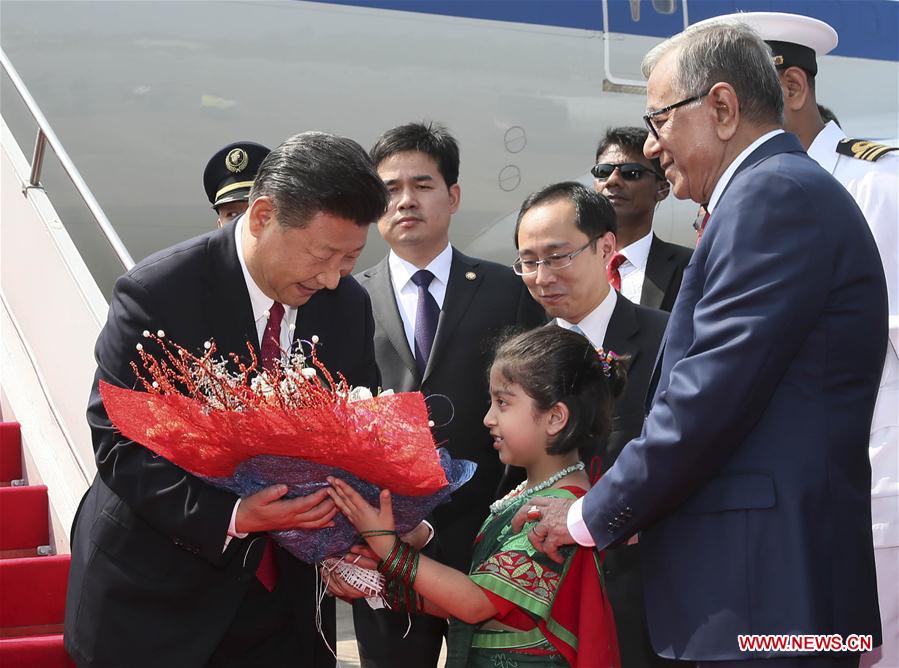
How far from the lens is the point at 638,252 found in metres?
4.03

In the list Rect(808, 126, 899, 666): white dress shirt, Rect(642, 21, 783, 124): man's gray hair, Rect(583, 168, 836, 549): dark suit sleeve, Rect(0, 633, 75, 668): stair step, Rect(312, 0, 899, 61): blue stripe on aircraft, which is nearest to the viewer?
Rect(583, 168, 836, 549): dark suit sleeve

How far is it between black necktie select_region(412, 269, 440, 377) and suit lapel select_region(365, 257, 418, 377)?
0.16 ft

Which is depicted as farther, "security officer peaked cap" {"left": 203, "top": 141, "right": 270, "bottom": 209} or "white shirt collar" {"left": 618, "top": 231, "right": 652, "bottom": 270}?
"white shirt collar" {"left": 618, "top": 231, "right": 652, "bottom": 270}

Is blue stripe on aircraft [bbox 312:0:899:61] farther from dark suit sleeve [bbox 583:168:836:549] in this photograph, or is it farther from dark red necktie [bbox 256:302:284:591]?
dark suit sleeve [bbox 583:168:836:549]

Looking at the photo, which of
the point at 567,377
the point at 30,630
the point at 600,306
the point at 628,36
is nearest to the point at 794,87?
the point at 600,306

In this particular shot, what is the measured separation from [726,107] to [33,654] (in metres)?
2.34

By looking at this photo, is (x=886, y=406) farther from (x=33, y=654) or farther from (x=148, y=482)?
(x=33, y=654)

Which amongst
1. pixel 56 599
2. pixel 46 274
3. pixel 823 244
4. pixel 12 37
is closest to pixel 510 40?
pixel 12 37

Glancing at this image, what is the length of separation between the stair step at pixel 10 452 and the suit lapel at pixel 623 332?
8.07 feet

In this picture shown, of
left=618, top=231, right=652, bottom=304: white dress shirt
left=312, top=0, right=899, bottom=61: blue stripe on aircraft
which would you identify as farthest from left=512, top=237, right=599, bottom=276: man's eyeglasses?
left=312, top=0, right=899, bottom=61: blue stripe on aircraft

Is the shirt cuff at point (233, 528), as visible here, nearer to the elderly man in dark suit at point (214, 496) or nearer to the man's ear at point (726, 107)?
the elderly man in dark suit at point (214, 496)

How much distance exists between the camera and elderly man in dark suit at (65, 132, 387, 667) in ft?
6.95

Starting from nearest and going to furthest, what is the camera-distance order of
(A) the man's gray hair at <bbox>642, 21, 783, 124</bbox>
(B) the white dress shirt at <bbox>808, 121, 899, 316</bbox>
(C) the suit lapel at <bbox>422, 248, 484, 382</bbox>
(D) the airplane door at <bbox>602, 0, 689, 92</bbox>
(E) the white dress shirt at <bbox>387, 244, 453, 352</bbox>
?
(A) the man's gray hair at <bbox>642, 21, 783, 124</bbox> → (B) the white dress shirt at <bbox>808, 121, 899, 316</bbox> → (C) the suit lapel at <bbox>422, 248, 484, 382</bbox> → (E) the white dress shirt at <bbox>387, 244, 453, 352</bbox> → (D) the airplane door at <bbox>602, 0, 689, 92</bbox>

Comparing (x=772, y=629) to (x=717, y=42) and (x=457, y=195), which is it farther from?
(x=457, y=195)
